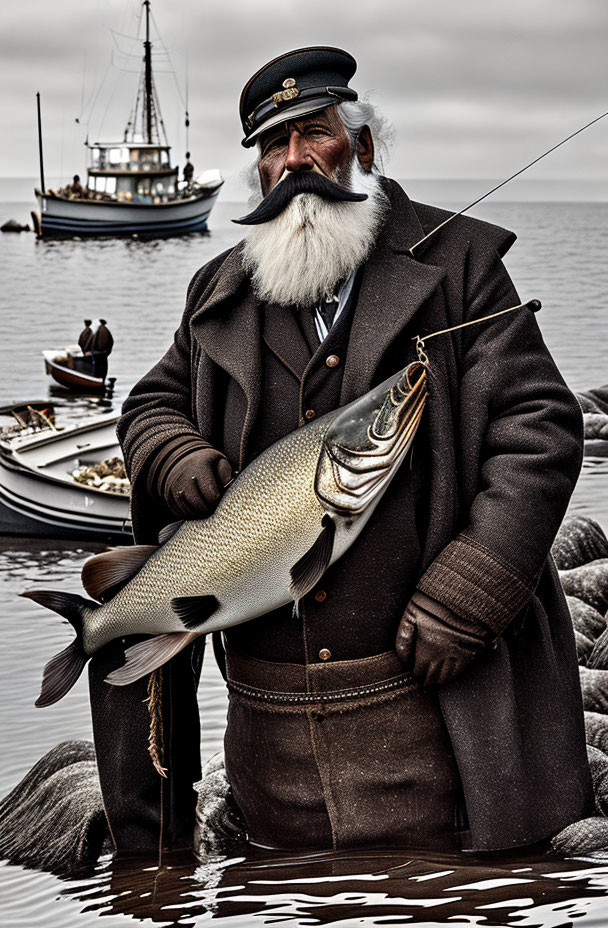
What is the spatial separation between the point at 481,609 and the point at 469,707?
0.28 m

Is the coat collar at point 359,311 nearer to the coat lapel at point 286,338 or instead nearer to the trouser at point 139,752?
the coat lapel at point 286,338

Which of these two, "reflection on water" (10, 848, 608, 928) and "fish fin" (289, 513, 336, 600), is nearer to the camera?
"reflection on water" (10, 848, 608, 928)

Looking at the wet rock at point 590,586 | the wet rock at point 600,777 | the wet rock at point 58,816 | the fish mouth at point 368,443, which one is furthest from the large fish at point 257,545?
the wet rock at point 590,586

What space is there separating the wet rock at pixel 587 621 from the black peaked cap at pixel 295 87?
3942mm

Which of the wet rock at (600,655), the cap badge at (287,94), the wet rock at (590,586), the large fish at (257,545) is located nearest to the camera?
the large fish at (257,545)

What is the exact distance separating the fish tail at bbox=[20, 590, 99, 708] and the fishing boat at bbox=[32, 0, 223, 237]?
55.9 m

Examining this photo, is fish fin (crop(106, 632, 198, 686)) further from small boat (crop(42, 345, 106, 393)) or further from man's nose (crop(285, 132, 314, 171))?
small boat (crop(42, 345, 106, 393))

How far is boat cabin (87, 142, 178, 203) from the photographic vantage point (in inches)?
2344

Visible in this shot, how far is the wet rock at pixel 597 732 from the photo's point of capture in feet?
15.3

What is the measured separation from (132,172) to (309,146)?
58.8 meters

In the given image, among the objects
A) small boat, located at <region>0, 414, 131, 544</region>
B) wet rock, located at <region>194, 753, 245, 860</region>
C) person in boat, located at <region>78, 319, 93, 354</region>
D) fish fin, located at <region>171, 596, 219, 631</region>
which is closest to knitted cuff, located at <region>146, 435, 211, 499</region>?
fish fin, located at <region>171, 596, 219, 631</region>

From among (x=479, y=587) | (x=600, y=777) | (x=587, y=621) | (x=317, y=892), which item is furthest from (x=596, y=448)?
(x=317, y=892)

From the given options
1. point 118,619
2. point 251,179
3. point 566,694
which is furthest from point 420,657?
point 251,179

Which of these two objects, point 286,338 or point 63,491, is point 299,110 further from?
point 63,491
